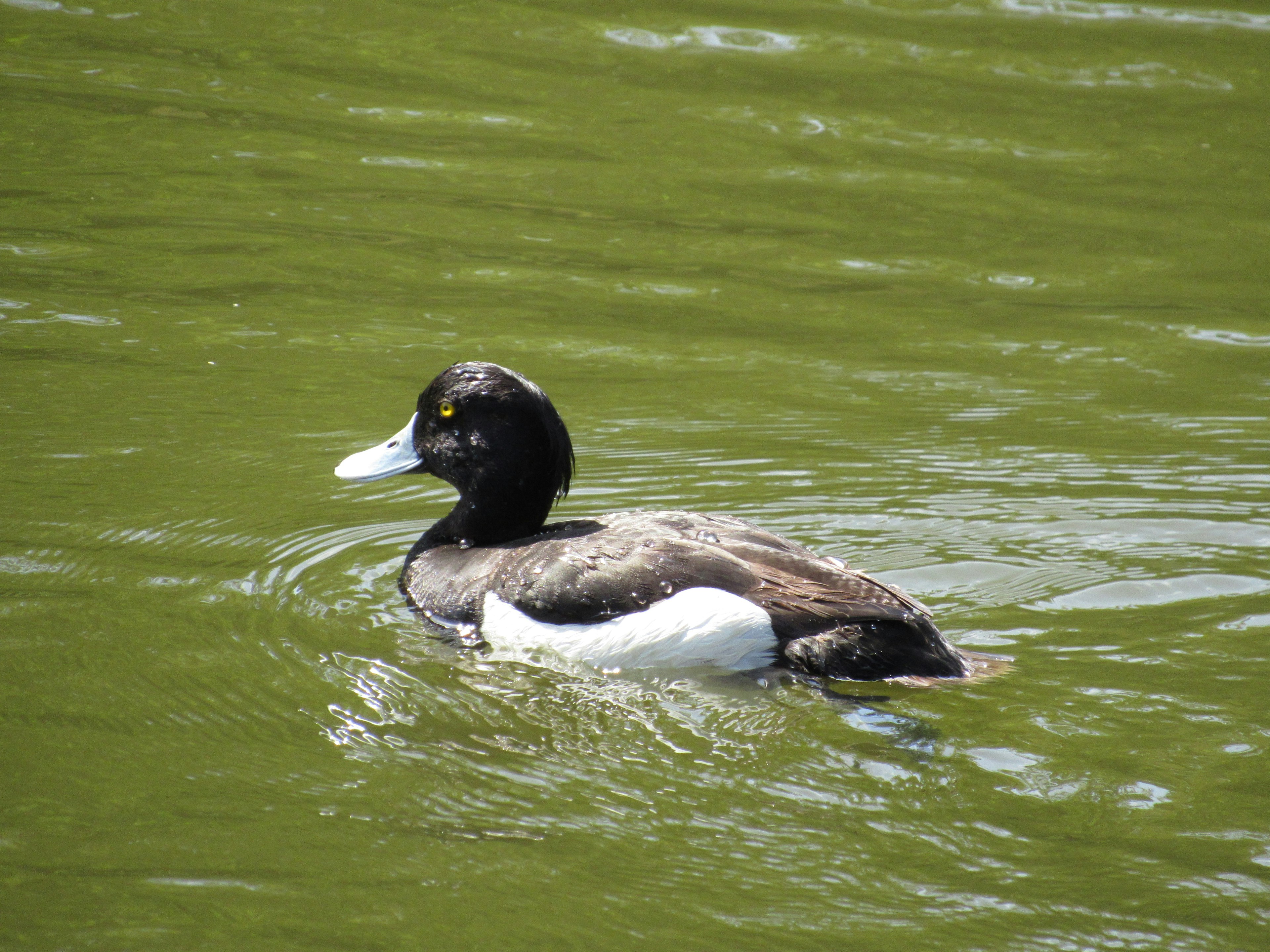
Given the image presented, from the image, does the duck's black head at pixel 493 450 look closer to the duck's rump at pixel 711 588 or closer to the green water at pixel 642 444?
the duck's rump at pixel 711 588

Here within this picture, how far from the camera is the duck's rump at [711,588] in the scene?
15.0 feet

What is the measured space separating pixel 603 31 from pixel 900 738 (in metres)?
9.03

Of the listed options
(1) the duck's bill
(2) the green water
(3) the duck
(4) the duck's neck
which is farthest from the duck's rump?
(1) the duck's bill

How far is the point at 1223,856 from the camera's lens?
12.0 feet

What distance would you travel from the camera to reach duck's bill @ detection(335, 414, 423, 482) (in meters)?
5.87

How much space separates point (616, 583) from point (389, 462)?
1.47 meters

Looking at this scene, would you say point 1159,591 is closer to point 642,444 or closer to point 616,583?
point 616,583

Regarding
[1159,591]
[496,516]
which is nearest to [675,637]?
[496,516]

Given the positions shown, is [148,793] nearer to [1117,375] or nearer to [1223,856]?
[1223,856]

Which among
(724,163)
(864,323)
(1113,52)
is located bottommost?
(864,323)

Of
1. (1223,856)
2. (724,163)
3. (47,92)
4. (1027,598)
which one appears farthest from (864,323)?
(47,92)

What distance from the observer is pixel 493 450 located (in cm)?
558

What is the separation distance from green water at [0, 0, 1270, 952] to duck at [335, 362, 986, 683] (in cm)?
14

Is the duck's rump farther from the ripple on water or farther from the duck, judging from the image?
the ripple on water
